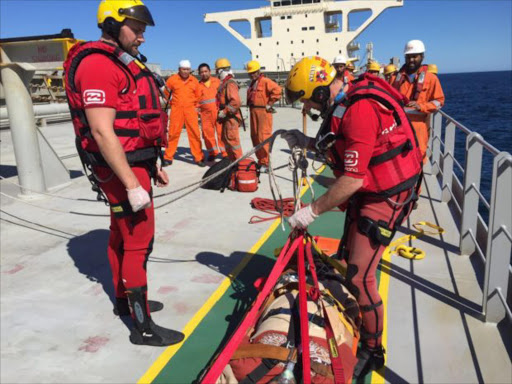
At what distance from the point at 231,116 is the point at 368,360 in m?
6.10

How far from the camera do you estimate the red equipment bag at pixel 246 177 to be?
23.9 feet

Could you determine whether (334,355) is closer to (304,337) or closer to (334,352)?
(334,352)

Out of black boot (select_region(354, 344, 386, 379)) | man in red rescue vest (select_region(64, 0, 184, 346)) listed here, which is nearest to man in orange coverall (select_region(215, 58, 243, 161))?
man in red rescue vest (select_region(64, 0, 184, 346))

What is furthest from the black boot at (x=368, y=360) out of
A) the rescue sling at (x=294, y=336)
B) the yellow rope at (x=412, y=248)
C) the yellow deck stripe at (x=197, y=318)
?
the yellow rope at (x=412, y=248)

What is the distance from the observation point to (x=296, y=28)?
30.5m

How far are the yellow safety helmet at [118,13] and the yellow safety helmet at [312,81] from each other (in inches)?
41.5

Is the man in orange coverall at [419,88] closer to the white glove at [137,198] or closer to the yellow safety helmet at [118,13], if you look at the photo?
the yellow safety helmet at [118,13]

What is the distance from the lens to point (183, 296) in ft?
12.9

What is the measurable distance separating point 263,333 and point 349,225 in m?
0.90

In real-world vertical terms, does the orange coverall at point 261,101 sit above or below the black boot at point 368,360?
above

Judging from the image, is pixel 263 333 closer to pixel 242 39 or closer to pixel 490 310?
pixel 490 310

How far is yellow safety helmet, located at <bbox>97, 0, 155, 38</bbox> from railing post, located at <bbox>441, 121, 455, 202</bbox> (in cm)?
437

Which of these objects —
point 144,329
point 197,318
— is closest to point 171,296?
point 197,318

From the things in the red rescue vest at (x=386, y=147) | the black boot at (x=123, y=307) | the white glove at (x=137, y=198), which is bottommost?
the black boot at (x=123, y=307)
